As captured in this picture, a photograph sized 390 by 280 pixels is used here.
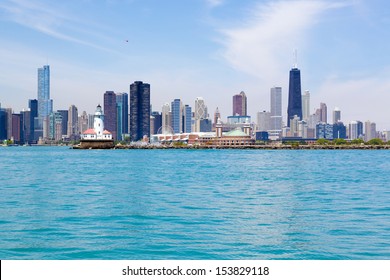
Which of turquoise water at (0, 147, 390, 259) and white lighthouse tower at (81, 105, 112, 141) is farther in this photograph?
white lighthouse tower at (81, 105, 112, 141)

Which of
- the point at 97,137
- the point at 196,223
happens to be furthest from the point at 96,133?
the point at 196,223

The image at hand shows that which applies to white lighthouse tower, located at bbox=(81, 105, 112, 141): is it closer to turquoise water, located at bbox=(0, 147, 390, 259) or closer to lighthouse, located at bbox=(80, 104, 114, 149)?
lighthouse, located at bbox=(80, 104, 114, 149)

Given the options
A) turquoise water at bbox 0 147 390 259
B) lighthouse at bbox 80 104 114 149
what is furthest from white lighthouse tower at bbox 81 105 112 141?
turquoise water at bbox 0 147 390 259

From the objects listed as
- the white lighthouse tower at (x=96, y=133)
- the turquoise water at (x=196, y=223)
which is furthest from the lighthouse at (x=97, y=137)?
the turquoise water at (x=196, y=223)

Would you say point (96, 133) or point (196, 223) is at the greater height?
point (96, 133)

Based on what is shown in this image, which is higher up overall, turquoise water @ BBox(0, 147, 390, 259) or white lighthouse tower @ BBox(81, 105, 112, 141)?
white lighthouse tower @ BBox(81, 105, 112, 141)

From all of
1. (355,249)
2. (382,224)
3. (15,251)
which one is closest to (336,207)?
(382,224)

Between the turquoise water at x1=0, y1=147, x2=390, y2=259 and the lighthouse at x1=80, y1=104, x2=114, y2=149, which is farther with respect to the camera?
the lighthouse at x1=80, y1=104, x2=114, y2=149

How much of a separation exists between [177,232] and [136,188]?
17885mm

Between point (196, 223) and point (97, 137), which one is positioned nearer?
point (196, 223)

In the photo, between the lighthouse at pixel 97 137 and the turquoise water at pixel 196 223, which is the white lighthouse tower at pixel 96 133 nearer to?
the lighthouse at pixel 97 137

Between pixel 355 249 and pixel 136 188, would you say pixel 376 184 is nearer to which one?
pixel 136 188

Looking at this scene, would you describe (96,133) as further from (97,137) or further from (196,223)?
(196,223)
